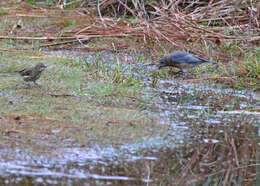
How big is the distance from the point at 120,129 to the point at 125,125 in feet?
0.40

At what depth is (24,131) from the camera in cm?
331

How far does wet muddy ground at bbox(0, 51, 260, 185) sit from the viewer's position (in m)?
2.75

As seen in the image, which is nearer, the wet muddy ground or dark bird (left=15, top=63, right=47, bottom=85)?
the wet muddy ground

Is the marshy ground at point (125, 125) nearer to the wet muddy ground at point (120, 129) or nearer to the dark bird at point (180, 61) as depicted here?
the wet muddy ground at point (120, 129)

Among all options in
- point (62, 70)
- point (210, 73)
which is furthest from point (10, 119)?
point (210, 73)

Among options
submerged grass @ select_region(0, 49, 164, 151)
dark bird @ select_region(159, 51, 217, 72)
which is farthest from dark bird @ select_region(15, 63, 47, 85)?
dark bird @ select_region(159, 51, 217, 72)

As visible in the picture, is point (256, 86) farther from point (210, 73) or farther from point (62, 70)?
point (62, 70)

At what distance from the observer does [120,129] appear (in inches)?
140

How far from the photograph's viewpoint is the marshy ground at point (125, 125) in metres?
2.77

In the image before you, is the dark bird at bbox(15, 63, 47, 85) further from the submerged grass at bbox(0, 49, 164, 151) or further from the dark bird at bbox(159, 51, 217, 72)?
the dark bird at bbox(159, 51, 217, 72)

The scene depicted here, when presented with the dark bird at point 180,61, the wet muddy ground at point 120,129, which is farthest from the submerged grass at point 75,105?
the dark bird at point 180,61

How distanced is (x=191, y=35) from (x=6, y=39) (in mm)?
2658

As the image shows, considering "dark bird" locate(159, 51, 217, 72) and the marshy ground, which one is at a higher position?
the marshy ground

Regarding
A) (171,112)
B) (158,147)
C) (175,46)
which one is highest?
(158,147)
